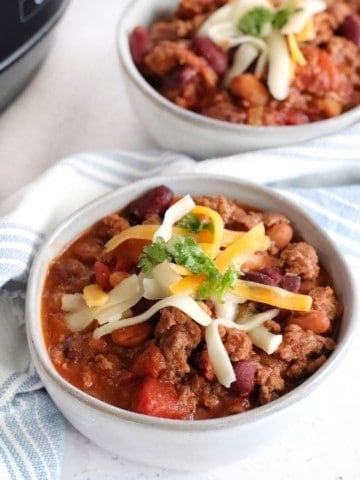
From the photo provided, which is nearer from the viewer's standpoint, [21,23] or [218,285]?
[218,285]

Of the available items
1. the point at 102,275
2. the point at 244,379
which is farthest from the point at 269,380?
the point at 102,275

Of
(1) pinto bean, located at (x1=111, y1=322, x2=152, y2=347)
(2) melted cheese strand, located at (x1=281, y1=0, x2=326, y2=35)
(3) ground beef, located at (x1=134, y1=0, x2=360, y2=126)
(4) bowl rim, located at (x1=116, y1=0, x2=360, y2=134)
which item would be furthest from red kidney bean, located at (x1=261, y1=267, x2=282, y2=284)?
(2) melted cheese strand, located at (x1=281, y1=0, x2=326, y2=35)

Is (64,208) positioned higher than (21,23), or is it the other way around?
(21,23)

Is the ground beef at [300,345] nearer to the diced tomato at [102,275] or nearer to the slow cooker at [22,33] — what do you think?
the diced tomato at [102,275]

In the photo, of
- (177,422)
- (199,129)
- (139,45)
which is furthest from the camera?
(139,45)

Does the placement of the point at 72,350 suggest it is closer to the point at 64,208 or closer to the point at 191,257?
the point at 191,257

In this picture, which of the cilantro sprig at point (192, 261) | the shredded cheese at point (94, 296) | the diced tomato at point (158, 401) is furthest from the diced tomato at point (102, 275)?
the diced tomato at point (158, 401)

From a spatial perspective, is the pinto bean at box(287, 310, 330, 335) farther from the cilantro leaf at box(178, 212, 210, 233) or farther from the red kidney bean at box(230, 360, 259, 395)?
the cilantro leaf at box(178, 212, 210, 233)

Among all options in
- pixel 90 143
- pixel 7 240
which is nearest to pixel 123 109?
pixel 90 143
